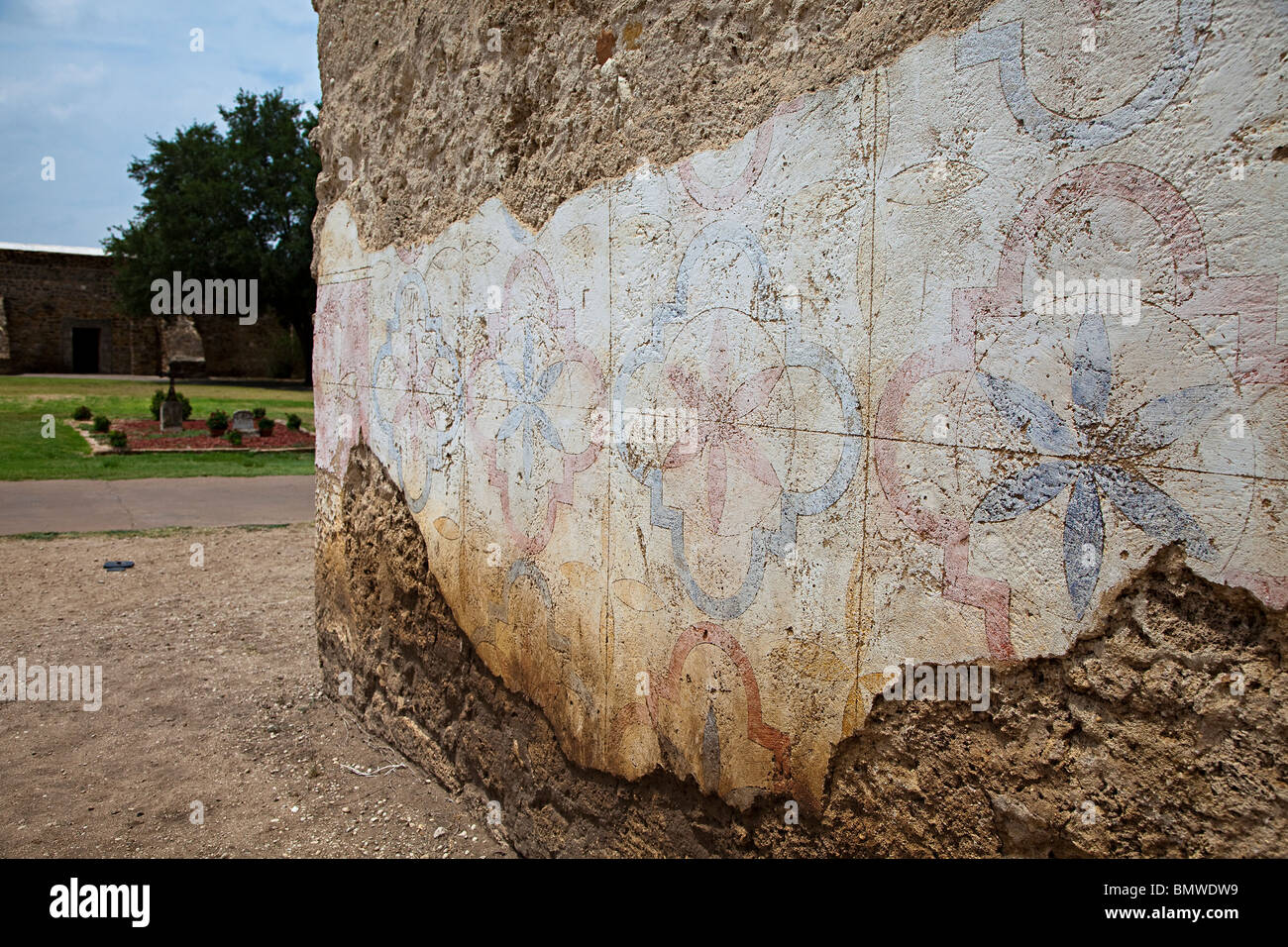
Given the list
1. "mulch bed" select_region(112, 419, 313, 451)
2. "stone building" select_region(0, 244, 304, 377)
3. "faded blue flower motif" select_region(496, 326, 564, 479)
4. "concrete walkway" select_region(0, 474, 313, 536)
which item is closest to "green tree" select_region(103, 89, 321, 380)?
"stone building" select_region(0, 244, 304, 377)

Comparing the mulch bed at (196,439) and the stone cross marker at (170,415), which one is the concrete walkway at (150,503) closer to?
the mulch bed at (196,439)

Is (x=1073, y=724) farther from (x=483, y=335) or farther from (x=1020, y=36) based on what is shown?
(x=483, y=335)

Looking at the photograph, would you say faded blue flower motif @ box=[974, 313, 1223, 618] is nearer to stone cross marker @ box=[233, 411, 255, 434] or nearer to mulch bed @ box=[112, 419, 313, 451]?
mulch bed @ box=[112, 419, 313, 451]

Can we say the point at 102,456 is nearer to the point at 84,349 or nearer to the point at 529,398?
the point at 529,398

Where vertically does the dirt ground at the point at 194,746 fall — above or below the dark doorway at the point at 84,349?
below

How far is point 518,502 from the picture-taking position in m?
2.74

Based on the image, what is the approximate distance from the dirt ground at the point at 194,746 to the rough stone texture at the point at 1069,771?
939 mm

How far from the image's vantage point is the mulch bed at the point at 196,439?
41.1 ft

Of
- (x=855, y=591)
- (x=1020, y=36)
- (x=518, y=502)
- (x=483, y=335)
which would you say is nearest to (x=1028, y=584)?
(x=855, y=591)

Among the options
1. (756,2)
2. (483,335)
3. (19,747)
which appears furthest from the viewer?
(19,747)

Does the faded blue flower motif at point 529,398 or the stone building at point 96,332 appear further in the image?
the stone building at point 96,332

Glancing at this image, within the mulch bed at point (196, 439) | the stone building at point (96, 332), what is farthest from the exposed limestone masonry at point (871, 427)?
the stone building at point (96, 332)

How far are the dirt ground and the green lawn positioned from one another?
486 cm

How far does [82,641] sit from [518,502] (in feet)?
12.0
